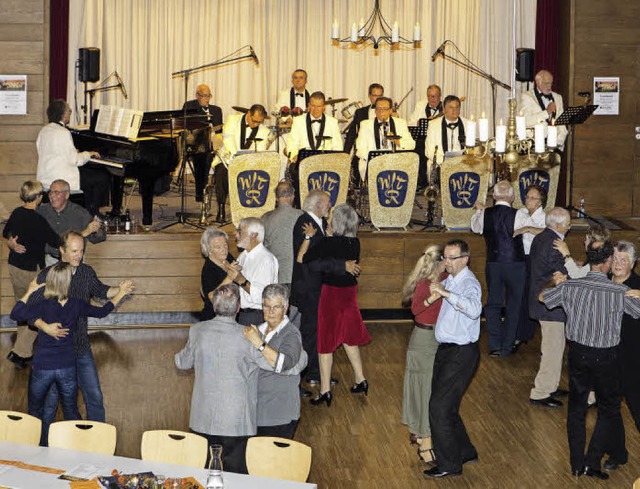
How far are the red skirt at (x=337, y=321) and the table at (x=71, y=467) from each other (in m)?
3.34

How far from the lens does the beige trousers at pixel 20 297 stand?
10.4 metres

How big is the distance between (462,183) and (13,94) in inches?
197

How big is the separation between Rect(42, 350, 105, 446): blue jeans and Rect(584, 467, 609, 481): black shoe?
130 inches

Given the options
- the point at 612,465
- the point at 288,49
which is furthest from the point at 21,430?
the point at 288,49

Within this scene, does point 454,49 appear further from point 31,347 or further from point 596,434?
point 596,434

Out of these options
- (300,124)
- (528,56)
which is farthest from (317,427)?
(528,56)

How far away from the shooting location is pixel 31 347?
417 inches

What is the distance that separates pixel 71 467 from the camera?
19.3 ft

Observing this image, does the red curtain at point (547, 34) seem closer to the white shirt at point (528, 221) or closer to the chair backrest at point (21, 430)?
the white shirt at point (528, 221)

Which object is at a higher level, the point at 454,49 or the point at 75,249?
the point at 454,49

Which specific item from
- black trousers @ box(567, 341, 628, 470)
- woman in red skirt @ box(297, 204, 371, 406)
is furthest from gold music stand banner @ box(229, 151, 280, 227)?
black trousers @ box(567, 341, 628, 470)

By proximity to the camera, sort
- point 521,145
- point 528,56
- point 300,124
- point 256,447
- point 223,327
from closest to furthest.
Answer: point 256,447
point 223,327
point 521,145
point 300,124
point 528,56

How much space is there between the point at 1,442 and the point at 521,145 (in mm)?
4324

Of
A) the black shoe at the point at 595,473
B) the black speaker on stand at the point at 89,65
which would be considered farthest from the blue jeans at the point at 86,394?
the black speaker on stand at the point at 89,65
